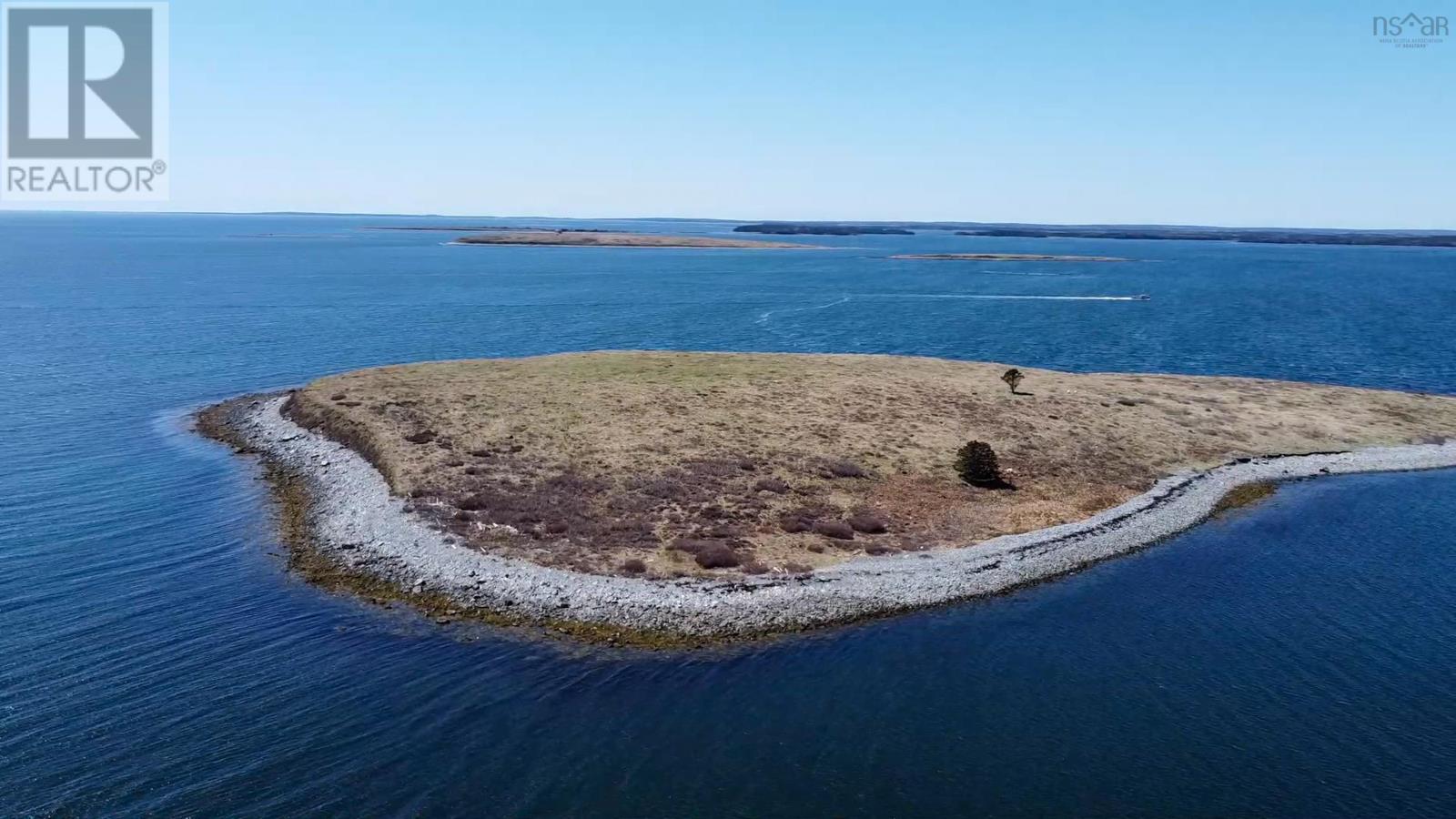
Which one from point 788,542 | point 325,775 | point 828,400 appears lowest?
point 325,775

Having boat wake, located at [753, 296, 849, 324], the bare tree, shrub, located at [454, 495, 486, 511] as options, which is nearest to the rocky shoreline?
shrub, located at [454, 495, 486, 511]

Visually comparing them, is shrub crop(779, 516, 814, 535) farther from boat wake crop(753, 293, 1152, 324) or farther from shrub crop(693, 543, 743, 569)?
boat wake crop(753, 293, 1152, 324)

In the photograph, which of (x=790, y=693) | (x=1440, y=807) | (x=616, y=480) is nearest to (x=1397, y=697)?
(x=1440, y=807)

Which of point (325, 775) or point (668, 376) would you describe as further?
point (668, 376)

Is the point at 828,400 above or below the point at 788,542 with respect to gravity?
above

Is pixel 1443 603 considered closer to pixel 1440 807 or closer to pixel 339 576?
pixel 1440 807

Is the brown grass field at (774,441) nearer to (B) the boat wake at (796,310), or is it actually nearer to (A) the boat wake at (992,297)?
(B) the boat wake at (796,310)

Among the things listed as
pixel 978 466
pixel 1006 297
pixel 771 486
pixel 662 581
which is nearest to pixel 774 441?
pixel 771 486

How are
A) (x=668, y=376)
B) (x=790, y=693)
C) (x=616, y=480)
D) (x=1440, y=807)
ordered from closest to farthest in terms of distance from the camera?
(x=1440, y=807), (x=790, y=693), (x=616, y=480), (x=668, y=376)
